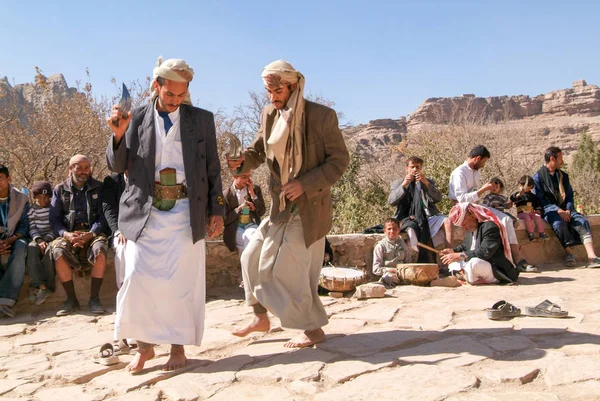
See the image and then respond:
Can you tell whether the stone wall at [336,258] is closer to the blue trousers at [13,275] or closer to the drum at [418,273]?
the blue trousers at [13,275]

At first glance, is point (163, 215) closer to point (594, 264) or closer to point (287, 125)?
point (287, 125)

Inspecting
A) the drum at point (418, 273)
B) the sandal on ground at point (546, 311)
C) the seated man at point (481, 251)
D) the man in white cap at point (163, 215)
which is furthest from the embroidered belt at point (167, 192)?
the seated man at point (481, 251)

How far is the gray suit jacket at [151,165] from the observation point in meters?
3.50

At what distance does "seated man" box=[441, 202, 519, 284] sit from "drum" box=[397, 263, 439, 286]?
0.39 m

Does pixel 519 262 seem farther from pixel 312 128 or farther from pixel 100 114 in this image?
pixel 100 114

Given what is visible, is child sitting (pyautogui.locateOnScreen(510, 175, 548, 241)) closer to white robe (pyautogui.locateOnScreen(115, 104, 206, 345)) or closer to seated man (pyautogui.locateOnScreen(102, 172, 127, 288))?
seated man (pyautogui.locateOnScreen(102, 172, 127, 288))

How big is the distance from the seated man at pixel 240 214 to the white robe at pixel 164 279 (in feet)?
9.17

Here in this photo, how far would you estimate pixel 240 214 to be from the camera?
6.61 meters

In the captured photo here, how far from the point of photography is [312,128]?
3846 millimetres

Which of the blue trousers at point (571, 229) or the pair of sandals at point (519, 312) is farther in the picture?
the blue trousers at point (571, 229)

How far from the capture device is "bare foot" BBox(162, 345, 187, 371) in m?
3.43

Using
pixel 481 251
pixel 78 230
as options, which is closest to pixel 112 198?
pixel 78 230

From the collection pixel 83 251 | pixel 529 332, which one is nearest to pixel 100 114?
pixel 83 251

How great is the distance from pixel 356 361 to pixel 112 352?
1.67 metres
